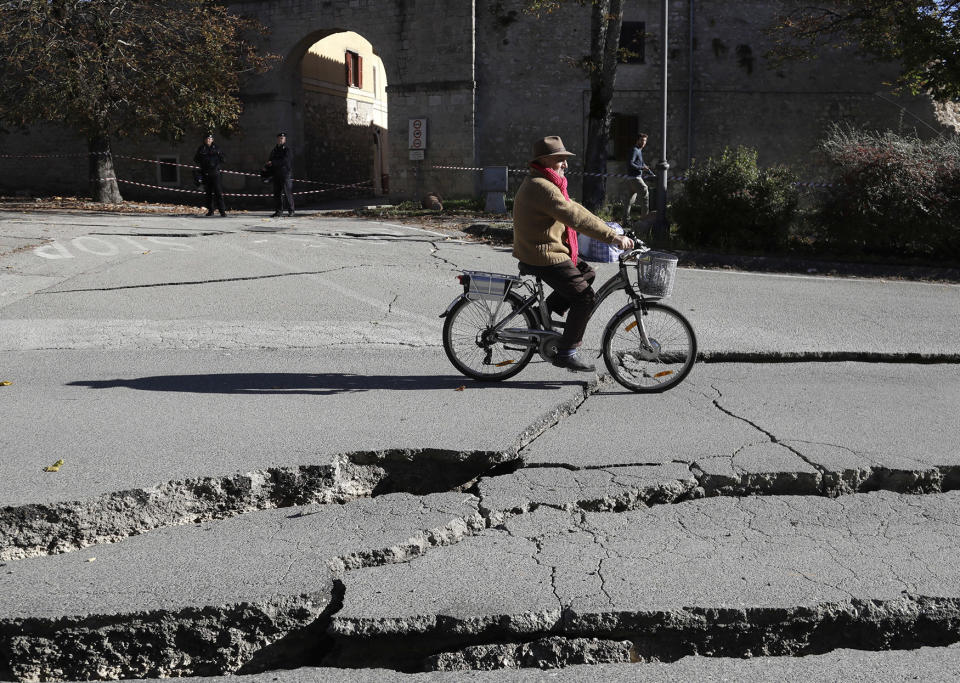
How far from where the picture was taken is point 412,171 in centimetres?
2683

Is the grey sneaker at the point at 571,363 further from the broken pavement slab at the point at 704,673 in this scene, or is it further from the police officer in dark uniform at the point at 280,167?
the police officer in dark uniform at the point at 280,167

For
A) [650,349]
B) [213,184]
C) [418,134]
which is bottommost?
[650,349]

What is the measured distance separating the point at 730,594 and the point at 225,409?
3.52m

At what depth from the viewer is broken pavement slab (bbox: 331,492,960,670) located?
309 cm

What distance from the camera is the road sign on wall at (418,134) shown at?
26.3m

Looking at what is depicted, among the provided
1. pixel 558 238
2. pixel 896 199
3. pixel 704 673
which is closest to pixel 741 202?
pixel 896 199

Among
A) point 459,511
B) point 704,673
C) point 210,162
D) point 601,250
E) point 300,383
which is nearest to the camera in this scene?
point 704,673

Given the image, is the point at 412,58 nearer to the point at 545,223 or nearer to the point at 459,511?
the point at 545,223

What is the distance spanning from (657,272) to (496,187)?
51.3 feet

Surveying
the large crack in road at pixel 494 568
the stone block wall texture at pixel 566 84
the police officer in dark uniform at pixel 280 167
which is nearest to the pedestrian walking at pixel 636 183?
the stone block wall texture at pixel 566 84

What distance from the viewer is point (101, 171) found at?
77.9 ft

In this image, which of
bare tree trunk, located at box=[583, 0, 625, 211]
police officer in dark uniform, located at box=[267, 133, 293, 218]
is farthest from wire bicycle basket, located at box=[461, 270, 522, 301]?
police officer in dark uniform, located at box=[267, 133, 293, 218]

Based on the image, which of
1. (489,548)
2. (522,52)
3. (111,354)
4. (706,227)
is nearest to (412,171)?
(522,52)

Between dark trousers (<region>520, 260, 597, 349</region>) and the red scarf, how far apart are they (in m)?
0.11
